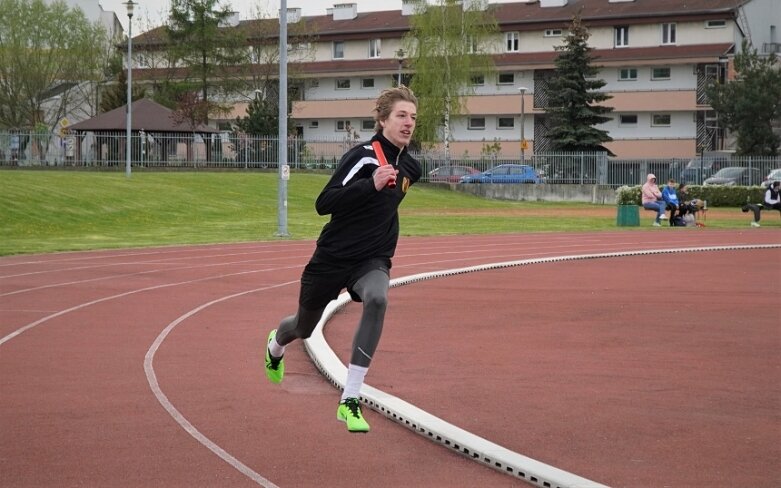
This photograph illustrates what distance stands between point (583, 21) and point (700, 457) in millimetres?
70013

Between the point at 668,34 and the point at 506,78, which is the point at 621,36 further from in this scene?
the point at 506,78

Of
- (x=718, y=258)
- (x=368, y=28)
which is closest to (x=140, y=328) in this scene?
(x=718, y=258)

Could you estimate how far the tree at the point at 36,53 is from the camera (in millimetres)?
68812

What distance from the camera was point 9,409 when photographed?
8.09 m

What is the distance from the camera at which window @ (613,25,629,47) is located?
73500 millimetres

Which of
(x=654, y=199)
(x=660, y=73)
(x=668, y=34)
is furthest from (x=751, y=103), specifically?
(x=654, y=199)

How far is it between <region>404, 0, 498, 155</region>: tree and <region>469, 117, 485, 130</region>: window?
737 cm

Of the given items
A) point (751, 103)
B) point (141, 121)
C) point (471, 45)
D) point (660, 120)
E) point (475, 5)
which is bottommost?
point (141, 121)

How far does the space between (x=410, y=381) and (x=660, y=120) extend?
6710cm

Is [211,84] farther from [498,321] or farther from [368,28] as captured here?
[498,321]

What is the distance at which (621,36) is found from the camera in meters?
73.8

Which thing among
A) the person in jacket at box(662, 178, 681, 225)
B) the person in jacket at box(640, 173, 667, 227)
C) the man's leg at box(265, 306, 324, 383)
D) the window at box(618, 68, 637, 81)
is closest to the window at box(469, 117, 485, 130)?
the window at box(618, 68, 637, 81)

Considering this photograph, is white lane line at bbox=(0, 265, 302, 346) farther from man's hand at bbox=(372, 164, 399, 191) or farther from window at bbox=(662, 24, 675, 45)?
window at bbox=(662, 24, 675, 45)

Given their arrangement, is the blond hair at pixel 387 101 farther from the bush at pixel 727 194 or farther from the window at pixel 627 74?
the window at pixel 627 74
